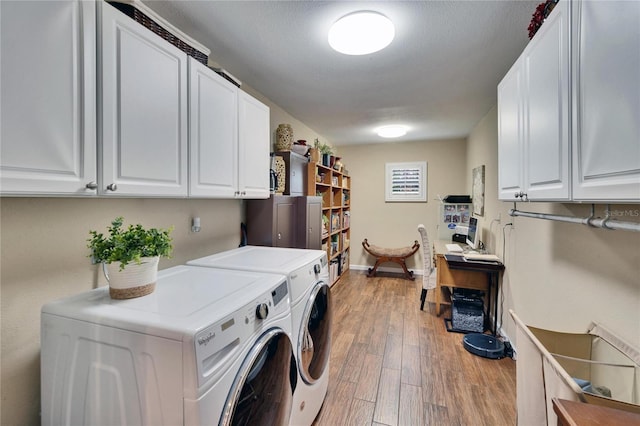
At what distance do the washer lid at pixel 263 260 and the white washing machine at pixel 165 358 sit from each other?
348mm

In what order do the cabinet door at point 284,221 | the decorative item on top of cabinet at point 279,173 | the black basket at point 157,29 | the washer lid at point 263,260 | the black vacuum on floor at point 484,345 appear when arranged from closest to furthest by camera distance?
the black basket at point 157,29, the washer lid at point 263,260, the black vacuum on floor at point 484,345, the cabinet door at point 284,221, the decorative item on top of cabinet at point 279,173

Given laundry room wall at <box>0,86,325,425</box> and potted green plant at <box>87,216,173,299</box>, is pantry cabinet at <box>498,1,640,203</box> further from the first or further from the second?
laundry room wall at <box>0,86,325,425</box>

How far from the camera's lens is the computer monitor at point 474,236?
3521mm

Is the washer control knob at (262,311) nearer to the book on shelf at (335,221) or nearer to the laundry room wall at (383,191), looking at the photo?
the book on shelf at (335,221)

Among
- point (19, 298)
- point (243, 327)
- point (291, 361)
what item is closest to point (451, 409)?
point (291, 361)

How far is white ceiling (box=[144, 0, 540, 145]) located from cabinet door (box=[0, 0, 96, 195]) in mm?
843

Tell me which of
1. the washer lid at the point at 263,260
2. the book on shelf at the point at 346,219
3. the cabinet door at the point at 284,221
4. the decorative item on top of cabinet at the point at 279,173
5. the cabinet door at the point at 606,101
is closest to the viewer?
the cabinet door at the point at 606,101

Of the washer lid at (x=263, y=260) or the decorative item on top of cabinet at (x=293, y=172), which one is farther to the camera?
the decorative item on top of cabinet at (x=293, y=172)

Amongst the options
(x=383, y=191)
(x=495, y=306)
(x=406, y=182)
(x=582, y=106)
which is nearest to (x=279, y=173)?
(x=582, y=106)

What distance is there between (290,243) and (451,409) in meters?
1.78

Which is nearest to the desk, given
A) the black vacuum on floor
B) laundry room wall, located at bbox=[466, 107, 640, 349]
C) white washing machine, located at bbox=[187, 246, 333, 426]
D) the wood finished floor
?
laundry room wall, located at bbox=[466, 107, 640, 349]

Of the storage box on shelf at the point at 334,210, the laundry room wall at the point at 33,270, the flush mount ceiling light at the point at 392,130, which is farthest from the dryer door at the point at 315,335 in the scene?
the flush mount ceiling light at the point at 392,130

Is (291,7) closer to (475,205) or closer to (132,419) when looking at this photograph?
(132,419)

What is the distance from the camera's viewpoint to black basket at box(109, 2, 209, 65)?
1146 millimetres
